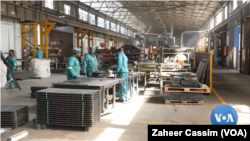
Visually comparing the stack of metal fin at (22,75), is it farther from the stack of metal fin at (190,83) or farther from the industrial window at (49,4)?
the stack of metal fin at (190,83)

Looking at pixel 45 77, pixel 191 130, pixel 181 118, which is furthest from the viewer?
pixel 45 77

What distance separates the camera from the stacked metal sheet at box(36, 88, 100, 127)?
4422mm

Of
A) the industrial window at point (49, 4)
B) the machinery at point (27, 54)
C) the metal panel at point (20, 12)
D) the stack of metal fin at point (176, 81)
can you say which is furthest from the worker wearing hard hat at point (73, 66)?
the industrial window at point (49, 4)

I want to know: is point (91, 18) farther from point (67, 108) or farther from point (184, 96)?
point (67, 108)

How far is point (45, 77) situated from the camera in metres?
14.3

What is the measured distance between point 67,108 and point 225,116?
2749 millimetres

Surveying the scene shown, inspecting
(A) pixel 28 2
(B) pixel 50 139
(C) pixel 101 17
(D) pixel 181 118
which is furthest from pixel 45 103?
(C) pixel 101 17

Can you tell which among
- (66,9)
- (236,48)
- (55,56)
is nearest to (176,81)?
(55,56)

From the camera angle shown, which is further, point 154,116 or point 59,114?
point 154,116

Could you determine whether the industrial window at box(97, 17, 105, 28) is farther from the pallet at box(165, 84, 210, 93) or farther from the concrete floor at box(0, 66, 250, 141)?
the pallet at box(165, 84, 210, 93)

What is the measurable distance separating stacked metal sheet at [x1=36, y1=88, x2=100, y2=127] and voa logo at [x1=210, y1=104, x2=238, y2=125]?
2.22m

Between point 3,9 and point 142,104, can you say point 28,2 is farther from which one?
point 142,104

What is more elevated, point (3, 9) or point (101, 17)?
point (101, 17)

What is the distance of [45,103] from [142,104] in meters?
3.26
